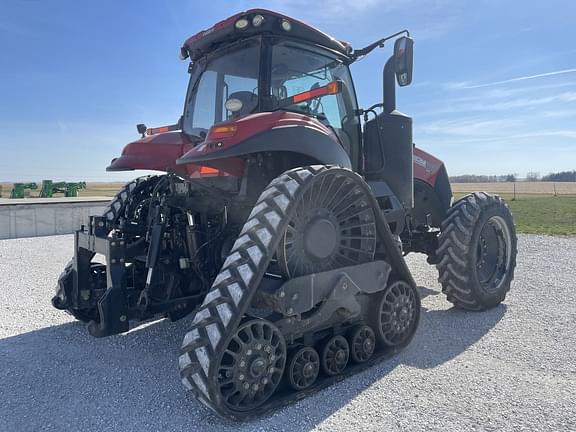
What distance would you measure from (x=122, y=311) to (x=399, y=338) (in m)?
2.36

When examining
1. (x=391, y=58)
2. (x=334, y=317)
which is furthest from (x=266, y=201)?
(x=391, y=58)

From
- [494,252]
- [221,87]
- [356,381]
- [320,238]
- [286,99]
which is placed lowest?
[356,381]

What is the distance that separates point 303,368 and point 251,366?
49 centimetres

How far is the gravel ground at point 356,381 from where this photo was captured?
2.76 meters

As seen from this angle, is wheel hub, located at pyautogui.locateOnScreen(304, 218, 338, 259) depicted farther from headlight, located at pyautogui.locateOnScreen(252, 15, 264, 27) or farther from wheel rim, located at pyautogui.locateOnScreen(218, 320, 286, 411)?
headlight, located at pyautogui.locateOnScreen(252, 15, 264, 27)

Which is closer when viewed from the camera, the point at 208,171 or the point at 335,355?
the point at 335,355

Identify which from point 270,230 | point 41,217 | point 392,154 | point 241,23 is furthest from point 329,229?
point 41,217

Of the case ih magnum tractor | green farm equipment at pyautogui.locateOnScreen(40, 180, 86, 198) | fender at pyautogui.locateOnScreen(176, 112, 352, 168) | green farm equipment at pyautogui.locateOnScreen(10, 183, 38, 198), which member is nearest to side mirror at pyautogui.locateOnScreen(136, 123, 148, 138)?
the case ih magnum tractor

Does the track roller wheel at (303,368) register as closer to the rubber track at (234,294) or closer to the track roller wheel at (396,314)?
the rubber track at (234,294)

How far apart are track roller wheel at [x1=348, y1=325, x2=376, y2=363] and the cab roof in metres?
2.57

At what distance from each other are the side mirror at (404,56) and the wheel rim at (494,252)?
98.7 inches

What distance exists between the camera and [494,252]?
5660 mm

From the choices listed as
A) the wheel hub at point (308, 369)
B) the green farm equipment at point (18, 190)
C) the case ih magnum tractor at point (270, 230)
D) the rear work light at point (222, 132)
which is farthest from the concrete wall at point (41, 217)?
the green farm equipment at point (18, 190)

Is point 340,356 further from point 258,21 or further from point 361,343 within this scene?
point 258,21
